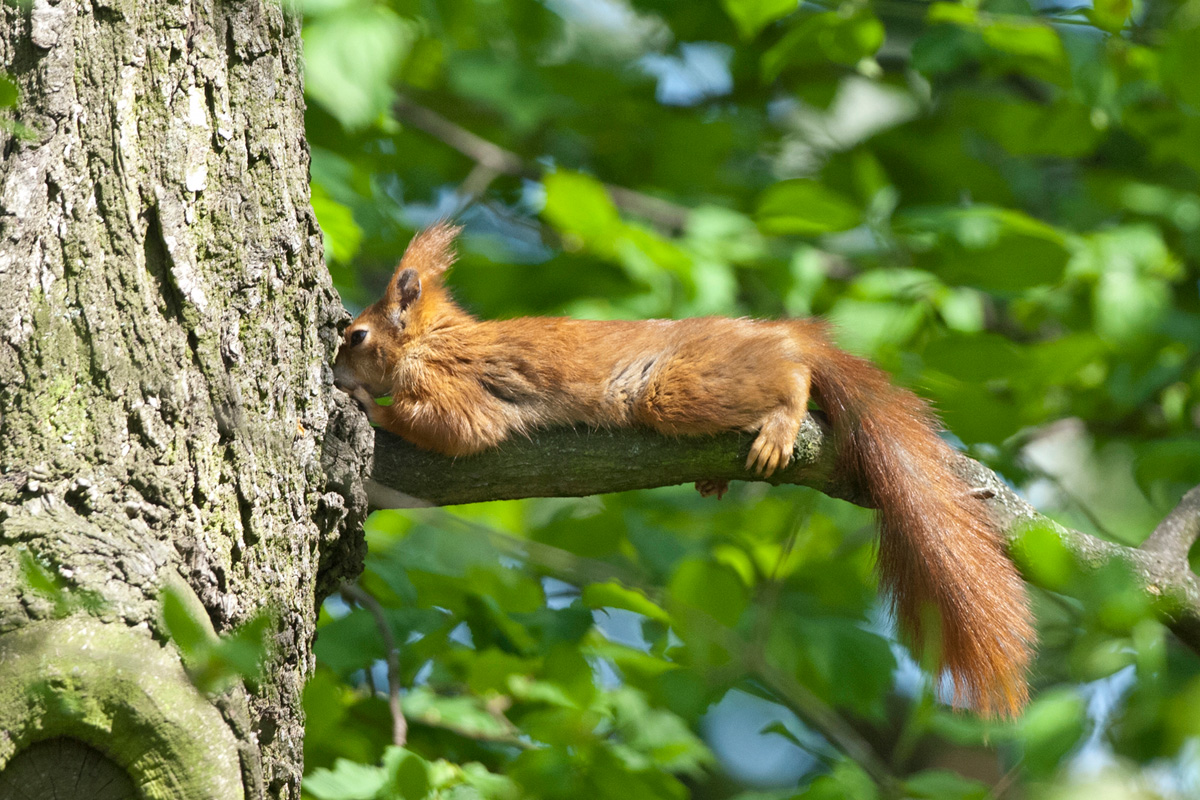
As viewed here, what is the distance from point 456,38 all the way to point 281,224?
2125 millimetres

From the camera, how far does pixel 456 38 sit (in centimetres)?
346

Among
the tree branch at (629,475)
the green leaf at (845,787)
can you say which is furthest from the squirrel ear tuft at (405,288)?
the green leaf at (845,787)

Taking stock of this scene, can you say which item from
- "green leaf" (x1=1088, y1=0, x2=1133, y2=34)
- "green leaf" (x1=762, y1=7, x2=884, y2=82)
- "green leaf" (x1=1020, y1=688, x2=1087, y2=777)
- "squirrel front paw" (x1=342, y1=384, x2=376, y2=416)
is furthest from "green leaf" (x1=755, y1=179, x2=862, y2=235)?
"green leaf" (x1=1020, y1=688, x2=1087, y2=777)

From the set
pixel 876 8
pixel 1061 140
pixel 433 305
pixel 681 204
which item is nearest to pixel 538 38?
pixel 681 204

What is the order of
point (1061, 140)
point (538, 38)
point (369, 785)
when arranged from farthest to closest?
point (538, 38)
point (1061, 140)
point (369, 785)

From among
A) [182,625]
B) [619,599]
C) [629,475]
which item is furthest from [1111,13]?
[182,625]

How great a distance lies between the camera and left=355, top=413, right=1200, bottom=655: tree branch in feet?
6.05

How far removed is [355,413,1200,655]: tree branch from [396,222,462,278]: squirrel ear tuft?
0.79 m

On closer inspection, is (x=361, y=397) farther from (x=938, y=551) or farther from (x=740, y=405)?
(x=938, y=551)

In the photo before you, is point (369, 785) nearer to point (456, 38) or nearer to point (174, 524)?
point (174, 524)

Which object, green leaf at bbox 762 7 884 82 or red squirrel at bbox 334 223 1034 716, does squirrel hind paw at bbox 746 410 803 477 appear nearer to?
red squirrel at bbox 334 223 1034 716

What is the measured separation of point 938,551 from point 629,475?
2.08ft

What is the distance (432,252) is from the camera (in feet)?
8.83

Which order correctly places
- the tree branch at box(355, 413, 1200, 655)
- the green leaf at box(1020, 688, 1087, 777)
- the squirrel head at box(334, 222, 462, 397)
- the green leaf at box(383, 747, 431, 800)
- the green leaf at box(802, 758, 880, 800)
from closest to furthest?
the green leaf at box(1020, 688, 1087, 777)
the green leaf at box(383, 747, 431, 800)
the green leaf at box(802, 758, 880, 800)
the tree branch at box(355, 413, 1200, 655)
the squirrel head at box(334, 222, 462, 397)
